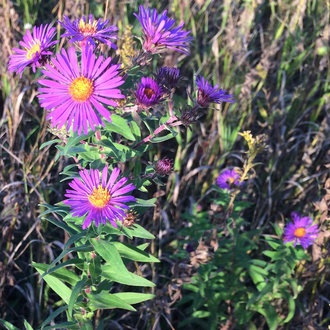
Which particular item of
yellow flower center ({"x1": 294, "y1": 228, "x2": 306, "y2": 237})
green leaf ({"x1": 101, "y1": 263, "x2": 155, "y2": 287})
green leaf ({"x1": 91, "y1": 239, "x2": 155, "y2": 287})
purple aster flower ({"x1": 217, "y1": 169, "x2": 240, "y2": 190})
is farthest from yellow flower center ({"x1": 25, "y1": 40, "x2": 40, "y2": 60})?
yellow flower center ({"x1": 294, "y1": 228, "x2": 306, "y2": 237})

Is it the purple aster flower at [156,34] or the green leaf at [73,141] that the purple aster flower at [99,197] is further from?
the purple aster flower at [156,34]

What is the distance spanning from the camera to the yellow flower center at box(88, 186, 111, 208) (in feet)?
3.65

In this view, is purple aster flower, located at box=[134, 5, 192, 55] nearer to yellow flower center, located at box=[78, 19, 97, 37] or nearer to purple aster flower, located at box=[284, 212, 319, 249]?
yellow flower center, located at box=[78, 19, 97, 37]

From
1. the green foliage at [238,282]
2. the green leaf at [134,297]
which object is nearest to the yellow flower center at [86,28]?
the green leaf at [134,297]

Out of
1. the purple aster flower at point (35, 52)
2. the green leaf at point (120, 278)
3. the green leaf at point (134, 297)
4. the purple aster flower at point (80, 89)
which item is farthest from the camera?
the green leaf at point (134, 297)

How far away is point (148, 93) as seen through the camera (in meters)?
1.09

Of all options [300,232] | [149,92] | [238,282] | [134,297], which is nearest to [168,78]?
[149,92]

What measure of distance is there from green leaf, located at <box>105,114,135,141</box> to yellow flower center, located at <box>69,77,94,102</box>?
9 centimetres

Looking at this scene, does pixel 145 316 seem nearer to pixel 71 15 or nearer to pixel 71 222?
pixel 71 222

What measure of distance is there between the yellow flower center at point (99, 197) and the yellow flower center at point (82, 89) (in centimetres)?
24

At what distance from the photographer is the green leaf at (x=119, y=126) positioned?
1.07 meters

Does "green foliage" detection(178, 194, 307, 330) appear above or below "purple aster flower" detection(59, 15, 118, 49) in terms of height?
below

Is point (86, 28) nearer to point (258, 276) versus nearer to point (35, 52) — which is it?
point (35, 52)

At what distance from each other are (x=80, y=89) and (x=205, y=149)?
1278 millimetres
